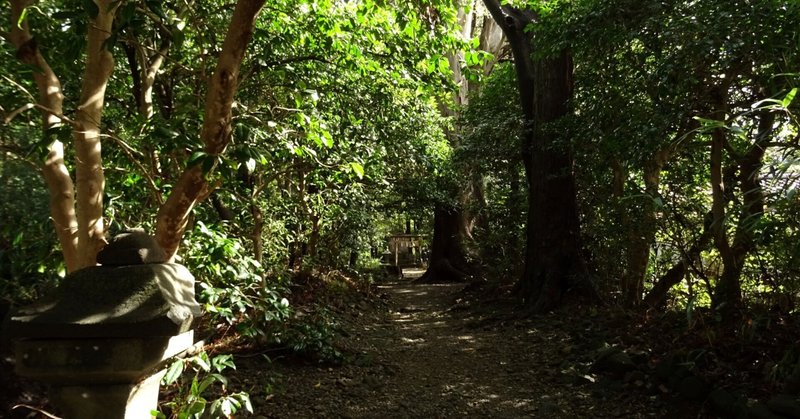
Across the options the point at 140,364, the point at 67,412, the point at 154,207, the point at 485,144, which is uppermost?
the point at 485,144

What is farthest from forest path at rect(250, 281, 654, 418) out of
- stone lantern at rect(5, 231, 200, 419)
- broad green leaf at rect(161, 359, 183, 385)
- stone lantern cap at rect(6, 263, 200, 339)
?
stone lantern cap at rect(6, 263, 200, 339)

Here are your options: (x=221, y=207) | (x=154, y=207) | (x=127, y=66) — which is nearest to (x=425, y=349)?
(x=221, y=207)

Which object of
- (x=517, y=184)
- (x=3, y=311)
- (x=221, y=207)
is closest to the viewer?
(x=3, y=311)

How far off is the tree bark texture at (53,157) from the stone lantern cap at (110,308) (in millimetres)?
904

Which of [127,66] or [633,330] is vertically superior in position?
[127,66]

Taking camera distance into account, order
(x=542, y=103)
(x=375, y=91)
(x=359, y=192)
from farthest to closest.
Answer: (x=359, y=192) → (x=542, y=103) → (x=375, y=91)

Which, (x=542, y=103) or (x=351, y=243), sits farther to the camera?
(x=351, y=243)

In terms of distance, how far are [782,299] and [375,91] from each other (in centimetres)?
459

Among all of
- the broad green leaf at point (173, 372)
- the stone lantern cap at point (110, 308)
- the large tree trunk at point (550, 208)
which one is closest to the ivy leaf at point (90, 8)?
the stone lantern cap at point (110, 308)

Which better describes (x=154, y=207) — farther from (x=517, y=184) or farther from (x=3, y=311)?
(x=517, y=184)

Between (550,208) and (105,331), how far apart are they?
7.18 meters

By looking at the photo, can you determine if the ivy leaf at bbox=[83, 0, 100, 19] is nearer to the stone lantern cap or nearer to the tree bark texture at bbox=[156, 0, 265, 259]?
the tree bark texture at bbox=[156, 0, 265, 259]

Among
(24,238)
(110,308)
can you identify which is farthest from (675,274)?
(24,238)

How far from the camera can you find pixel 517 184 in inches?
407
